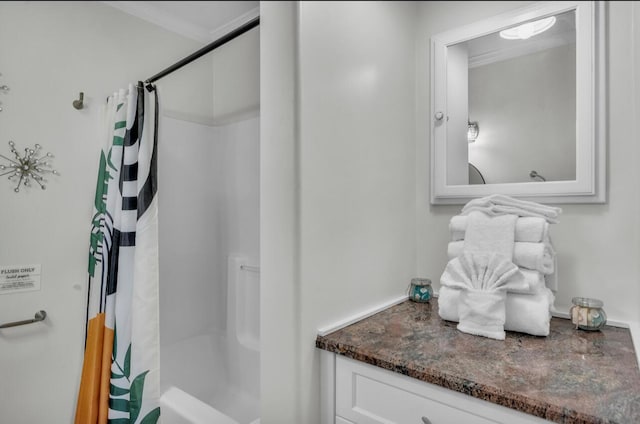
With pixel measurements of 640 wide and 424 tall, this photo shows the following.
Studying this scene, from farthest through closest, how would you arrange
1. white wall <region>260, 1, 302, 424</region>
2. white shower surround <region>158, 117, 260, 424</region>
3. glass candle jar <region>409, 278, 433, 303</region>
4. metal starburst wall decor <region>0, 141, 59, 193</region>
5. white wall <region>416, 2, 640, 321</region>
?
white shower surround <region>158, 117, 260, 424</region> → glass candle jar <region>409, 278, 433, 303</region> → metal starburst wall decor <region>0, 141, 59, 193</region> → white wall <region>416, 2, 640, 321</region> → white wall <region>260, 1, 302, 424</region>

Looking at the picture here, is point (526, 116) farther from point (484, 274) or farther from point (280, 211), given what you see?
point (280, 211)

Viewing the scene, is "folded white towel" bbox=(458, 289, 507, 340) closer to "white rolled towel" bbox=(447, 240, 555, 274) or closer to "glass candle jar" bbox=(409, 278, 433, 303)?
"white rolled towel" bbox=(447, 240, 555, 274)

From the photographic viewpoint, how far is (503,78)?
1057 mm

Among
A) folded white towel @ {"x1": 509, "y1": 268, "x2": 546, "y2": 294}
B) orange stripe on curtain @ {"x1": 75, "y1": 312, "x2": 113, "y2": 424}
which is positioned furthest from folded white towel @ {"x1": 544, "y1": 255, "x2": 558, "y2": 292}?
orange stripe on curtain @ {"x1": 75, "y1": 312, "x2": 113, "y2": 424}

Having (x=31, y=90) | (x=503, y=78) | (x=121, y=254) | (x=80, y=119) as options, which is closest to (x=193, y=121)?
(x=80, y=119)

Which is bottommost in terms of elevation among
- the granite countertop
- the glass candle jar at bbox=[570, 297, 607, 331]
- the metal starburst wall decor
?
the granite countertop

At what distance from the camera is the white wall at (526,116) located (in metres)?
0.97

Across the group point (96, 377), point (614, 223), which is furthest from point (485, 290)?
point (96, 377)

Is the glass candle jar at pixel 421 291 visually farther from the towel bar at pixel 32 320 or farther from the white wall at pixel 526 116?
the towel bar at pixel 32 320

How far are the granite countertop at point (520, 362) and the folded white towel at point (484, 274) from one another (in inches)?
5.1

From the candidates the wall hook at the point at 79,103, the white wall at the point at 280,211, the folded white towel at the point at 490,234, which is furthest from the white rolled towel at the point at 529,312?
the wall hook at the point at 79,103

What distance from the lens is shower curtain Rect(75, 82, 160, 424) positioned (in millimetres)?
1081

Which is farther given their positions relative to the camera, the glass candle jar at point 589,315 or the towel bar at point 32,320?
the towel bar at point 32,320

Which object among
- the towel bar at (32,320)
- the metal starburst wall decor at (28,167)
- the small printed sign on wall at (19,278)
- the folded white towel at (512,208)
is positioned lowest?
the towel bar at (32,320)
